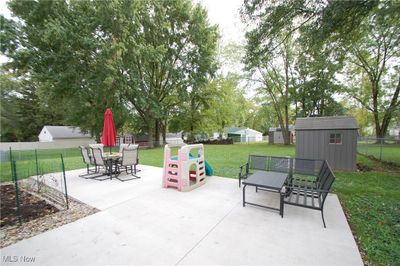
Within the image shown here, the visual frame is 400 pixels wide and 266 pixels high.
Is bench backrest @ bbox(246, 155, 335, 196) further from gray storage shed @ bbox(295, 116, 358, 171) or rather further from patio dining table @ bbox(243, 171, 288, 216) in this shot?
gray storage shed @ bbox(295, 116, 358, 171)

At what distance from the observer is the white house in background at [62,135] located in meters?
26.2

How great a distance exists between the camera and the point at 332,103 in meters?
19.5

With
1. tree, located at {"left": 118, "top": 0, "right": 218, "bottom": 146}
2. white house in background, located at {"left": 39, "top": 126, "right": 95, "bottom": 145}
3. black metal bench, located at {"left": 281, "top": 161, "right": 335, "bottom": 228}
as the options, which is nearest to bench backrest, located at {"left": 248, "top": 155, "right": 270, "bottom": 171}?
black metal bench, located at {"left": 281, "top": 161, "right": 335, "bottom": 228}

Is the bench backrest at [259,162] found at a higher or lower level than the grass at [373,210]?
higher

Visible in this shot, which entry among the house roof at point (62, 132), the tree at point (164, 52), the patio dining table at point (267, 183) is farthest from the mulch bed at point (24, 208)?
the house roof at point (62, 132)

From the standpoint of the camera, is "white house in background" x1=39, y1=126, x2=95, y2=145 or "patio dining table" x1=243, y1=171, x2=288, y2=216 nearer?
"patio dining table" x1=243, y1=171, x2=288, y2=216

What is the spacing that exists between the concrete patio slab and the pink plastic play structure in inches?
25.3

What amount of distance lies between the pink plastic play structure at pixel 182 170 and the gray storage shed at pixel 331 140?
16.4 ft

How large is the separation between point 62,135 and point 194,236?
3270cm

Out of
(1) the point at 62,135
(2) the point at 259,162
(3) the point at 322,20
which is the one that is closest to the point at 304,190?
(2) the point at 259,162

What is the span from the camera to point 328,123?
7.16 m

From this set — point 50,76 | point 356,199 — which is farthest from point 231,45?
point 356,199

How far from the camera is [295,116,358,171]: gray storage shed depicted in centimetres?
685

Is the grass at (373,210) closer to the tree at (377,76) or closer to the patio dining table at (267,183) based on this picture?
the patio dining table at (267,183)
